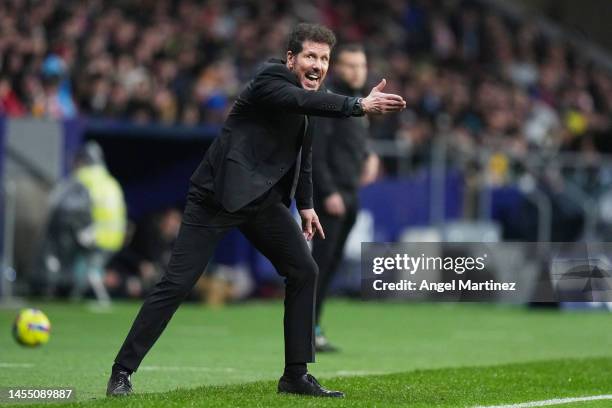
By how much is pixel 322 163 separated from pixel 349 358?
1.69 metres

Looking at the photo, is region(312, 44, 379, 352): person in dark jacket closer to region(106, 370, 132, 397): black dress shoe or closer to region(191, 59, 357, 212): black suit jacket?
region(191, 59, 357, 212): black suit jacket

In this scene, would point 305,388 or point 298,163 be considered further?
point 298,163

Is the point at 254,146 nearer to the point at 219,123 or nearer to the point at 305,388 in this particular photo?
the point at 305,388

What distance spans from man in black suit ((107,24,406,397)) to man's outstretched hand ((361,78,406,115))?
16.2 inches

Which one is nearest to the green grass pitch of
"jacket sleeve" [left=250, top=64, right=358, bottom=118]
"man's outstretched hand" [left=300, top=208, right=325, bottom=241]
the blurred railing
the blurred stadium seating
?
"man's outstretched hand" [left=300, top=208, right=325, bottom=241]

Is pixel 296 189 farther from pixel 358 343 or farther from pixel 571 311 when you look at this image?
pixel 571 311

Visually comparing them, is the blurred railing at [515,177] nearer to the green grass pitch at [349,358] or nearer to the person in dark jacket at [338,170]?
the green grass pitch at [349,358]

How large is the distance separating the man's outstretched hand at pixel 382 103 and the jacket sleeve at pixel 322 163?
14.8 ft

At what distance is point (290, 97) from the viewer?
281 inches

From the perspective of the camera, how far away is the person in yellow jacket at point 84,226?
18328mm

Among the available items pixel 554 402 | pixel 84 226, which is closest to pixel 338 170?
pixel 554 402

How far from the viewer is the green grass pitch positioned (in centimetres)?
769

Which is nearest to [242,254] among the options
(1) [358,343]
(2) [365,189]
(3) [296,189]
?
(2) [365,189]

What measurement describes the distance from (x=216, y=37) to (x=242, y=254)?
18.3ft
